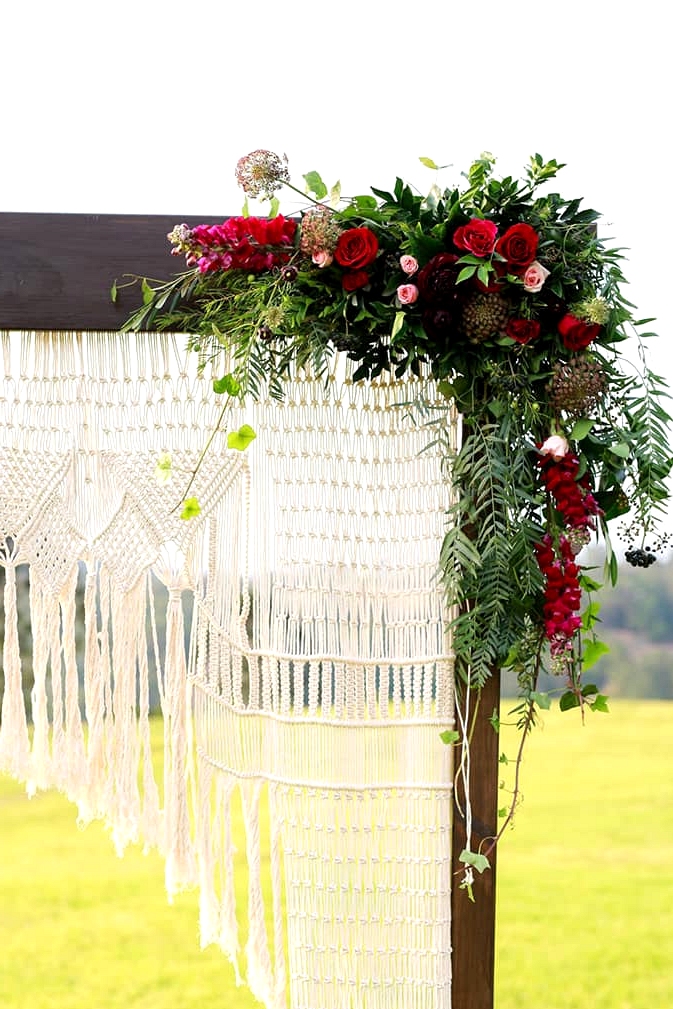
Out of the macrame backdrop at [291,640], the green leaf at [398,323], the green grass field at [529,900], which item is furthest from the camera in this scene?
the green grass field at [529,900]

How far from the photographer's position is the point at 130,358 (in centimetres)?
117

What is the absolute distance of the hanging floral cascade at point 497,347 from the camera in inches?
41.0

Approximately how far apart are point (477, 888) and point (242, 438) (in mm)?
616

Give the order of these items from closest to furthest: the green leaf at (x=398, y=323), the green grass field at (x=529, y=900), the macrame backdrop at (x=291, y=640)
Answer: the green leaf at (x=398, y=323)
the macrame backdrop at (x=291, y=640)
the green grass field at (x=529, y=900)

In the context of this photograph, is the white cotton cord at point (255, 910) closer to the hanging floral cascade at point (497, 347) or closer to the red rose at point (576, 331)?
the hanging floral cascade at point (497, 347)

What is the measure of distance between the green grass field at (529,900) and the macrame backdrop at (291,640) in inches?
36.8

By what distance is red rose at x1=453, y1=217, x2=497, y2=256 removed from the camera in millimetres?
1019

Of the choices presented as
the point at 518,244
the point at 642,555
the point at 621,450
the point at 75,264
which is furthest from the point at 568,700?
the point at 75,264

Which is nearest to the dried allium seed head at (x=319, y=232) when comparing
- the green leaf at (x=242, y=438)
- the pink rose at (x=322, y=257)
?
the pink rose at (x=322, y=257)

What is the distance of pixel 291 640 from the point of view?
1.12m

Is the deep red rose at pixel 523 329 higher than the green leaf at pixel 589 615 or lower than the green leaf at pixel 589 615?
higher

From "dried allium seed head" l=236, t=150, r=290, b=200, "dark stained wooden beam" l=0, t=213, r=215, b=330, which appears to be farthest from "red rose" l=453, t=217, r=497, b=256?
"dark stained wooden beam" l=0, t=213, r=215, b=330

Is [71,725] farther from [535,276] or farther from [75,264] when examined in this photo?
[535,276]

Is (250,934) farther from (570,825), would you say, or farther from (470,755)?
(570,825)
